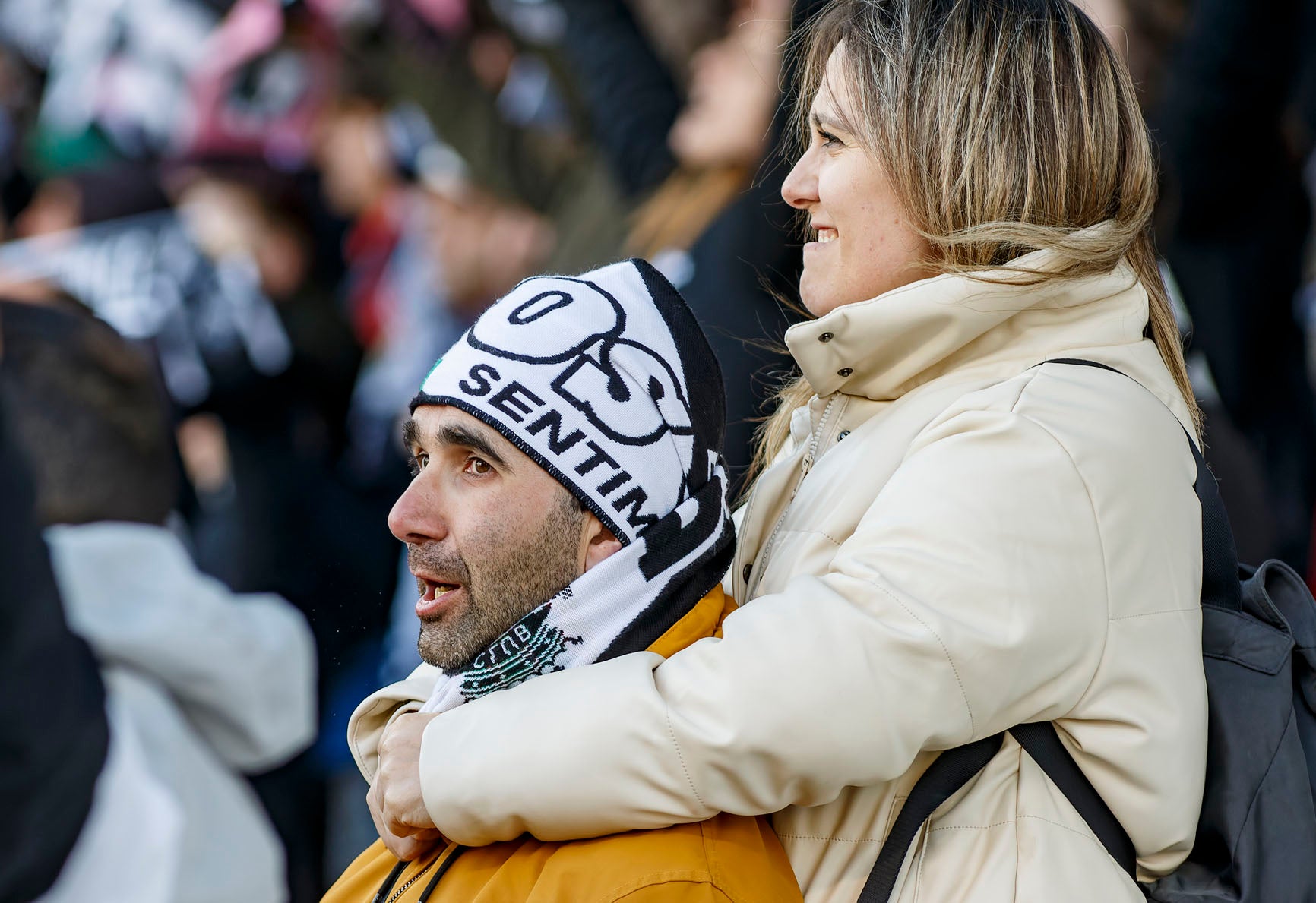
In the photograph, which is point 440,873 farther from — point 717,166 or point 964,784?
point 717,166

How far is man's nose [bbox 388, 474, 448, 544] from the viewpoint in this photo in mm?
2117

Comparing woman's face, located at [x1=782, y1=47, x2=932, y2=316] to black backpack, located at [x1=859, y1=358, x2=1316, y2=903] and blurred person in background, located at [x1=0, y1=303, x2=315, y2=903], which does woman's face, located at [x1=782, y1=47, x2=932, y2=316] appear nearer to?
black backpack, located at [x1=859, y1=358, x2=1316, y2=903]

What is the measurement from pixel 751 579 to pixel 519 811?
23.7 inches

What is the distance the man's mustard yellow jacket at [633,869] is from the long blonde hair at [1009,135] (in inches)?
28.3

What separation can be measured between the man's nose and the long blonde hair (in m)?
0.79

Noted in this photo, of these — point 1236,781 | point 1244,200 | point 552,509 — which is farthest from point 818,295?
point 1244,200

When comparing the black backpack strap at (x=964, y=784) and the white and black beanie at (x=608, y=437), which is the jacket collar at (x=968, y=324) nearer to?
the white and black beanie at (x=608, y=437)

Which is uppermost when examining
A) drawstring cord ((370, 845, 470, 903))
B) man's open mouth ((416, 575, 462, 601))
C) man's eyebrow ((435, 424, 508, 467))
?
man's eyebrow ((435, 424, 508, 467))

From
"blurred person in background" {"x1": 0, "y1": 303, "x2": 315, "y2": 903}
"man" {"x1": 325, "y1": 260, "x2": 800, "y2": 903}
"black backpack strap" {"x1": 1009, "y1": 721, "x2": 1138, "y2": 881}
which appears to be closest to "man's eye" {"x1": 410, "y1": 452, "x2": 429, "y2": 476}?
"man" {"x1": 325, "y1": 260, "x2": 800, "y2": 903}

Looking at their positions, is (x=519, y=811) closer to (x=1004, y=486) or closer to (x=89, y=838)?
(x=1004, y=486)

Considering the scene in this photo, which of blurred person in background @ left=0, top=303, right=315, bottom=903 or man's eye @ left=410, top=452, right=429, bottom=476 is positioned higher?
man's eye @ left=410, top=452, right=429, bottom=476

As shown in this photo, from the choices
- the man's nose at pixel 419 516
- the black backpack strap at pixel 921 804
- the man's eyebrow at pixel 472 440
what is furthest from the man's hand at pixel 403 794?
the black backpack strap at pixel 921 804

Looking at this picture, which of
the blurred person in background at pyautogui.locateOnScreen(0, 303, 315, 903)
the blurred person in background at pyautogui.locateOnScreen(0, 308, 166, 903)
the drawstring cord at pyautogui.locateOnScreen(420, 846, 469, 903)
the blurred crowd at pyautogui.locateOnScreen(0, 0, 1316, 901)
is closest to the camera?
the drawstring cord at pyautogui.locateOnScreen(420, 846, 469, 903)

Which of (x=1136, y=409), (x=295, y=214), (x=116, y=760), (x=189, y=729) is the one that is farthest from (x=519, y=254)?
(x=1136, y=409)
